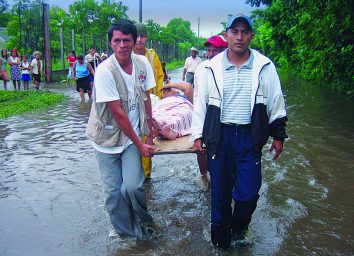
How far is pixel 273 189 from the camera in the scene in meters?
5.37

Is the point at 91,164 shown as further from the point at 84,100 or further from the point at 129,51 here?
the point at 84,100

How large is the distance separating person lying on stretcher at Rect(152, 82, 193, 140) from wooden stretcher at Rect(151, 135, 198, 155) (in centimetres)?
10

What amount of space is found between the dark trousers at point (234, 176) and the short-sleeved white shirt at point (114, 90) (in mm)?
810

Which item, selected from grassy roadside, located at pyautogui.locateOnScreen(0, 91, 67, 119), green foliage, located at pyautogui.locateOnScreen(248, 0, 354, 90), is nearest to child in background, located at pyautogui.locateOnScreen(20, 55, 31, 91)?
grassy roadside, located at pyautogui.locateOnScreen(0, 91, 67, 119)

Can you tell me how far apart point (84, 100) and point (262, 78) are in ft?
36.0

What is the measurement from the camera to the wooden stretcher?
3.91 m

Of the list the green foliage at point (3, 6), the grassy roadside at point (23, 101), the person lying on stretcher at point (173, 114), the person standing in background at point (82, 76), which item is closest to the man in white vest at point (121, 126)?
the person lying on stretcher at point (173, 114)

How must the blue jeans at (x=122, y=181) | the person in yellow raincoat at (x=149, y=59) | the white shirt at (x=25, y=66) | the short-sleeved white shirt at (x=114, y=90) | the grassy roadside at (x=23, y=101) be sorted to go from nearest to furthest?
1. the short-sleeved white shirt at (x=114, y=90)
2. the blue jeans at (x=122, y=181)
3. the person in yellow raincoat at (x=149, y=59)
4. the grassy roadside at (x=23, y=101)
5. the white shirt at (x=25, y=66)

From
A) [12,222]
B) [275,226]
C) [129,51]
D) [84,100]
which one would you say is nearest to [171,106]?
[129,51]

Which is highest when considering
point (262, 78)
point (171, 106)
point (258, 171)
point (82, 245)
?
point (262, 78)

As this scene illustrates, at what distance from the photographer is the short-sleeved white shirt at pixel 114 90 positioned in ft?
11.5

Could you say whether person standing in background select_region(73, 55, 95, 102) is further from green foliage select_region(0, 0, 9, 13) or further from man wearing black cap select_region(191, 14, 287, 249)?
green foliage select_region(0, 0, 9, 13)

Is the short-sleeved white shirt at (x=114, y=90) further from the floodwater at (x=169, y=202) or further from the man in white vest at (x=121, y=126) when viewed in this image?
the floodwater at (x=169, y=202)

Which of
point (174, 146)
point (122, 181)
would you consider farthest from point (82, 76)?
point (122, 181)
